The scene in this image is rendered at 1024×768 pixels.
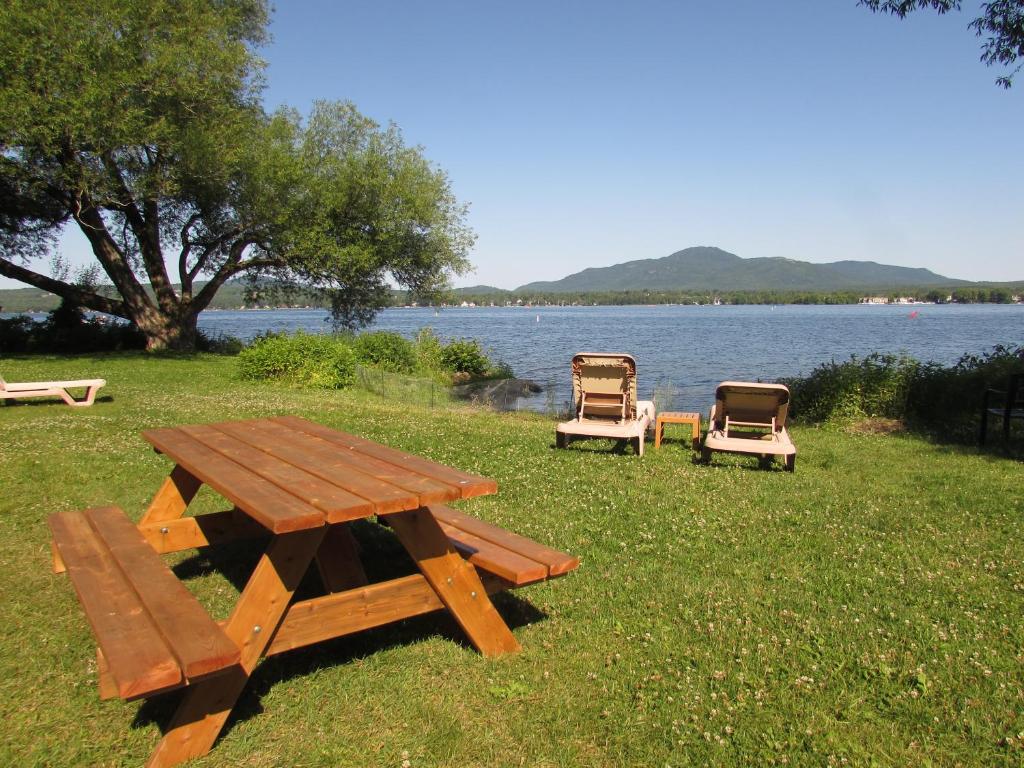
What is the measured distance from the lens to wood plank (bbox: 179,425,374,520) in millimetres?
3345

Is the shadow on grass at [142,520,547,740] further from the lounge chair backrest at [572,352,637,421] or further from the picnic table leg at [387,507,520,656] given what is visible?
the lounge chair backrest at [572,352,637,421]

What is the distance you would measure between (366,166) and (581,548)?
24673mm

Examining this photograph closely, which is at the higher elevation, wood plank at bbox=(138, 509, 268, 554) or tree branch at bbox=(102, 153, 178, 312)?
tree branch at bbox=(102, 153, 178, 312)

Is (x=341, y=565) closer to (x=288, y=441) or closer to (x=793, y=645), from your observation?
(x=288, y=441)

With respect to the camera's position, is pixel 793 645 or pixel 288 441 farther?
pixel 288 441

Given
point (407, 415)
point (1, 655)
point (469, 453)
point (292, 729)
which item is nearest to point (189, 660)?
point (292, 729)

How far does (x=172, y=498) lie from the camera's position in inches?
213

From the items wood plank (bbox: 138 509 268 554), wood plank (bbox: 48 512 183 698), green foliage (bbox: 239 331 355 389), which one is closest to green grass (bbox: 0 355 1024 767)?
wood plank (bbox: 138 509 268 554)

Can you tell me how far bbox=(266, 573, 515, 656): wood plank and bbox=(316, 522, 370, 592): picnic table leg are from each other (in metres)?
0.47

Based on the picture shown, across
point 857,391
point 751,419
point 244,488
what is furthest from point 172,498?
point 857,391

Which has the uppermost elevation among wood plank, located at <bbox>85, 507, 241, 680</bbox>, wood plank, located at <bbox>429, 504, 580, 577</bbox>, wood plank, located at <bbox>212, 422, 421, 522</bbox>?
wood plank, located at <bbox>212, 422, 421, 522</bbox>

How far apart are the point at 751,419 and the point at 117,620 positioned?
9.03m

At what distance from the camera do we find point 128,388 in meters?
16.0

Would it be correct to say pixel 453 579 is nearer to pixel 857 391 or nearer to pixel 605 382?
pixel 605 382
